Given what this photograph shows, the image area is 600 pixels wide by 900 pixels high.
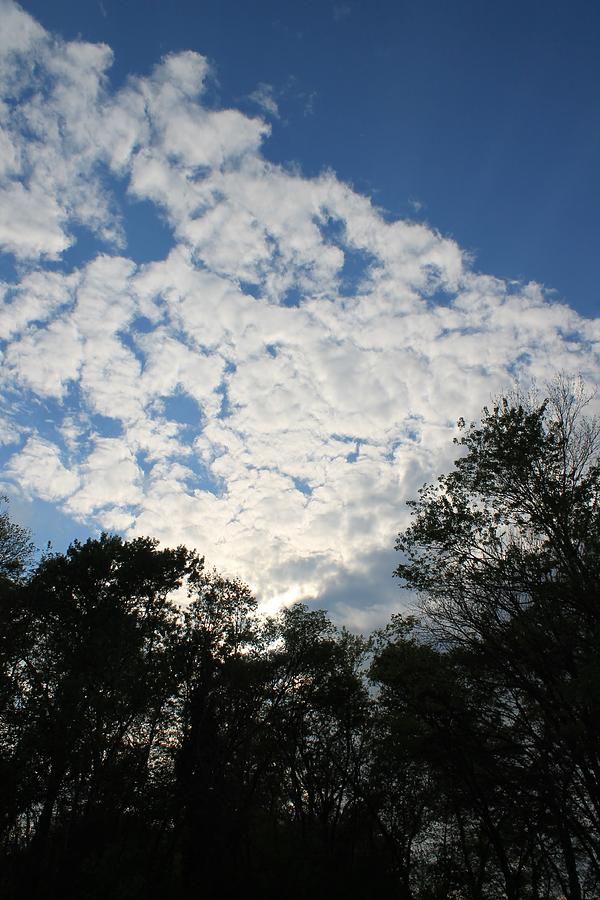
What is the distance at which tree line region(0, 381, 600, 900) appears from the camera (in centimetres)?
1392

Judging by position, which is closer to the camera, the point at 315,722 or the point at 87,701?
the point at 87,701

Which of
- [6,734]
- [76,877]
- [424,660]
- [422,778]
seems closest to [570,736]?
[424,660]

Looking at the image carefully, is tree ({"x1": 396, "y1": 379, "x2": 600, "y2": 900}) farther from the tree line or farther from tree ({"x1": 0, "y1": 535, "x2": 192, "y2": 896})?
tree ({"x1": 0, "y1": 535, "x2": 192, "y2": 896})

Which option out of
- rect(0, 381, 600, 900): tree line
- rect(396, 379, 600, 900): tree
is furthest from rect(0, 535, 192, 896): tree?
rect(396, 379, 600, 900): tree

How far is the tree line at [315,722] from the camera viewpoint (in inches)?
548

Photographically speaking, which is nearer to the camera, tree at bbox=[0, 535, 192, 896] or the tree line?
the tree line

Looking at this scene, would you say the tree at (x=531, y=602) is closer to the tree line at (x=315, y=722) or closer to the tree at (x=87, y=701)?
the tree line at (x=315, y=722)

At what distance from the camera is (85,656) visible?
20.8 meters

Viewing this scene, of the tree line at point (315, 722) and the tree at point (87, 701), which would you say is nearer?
the tree line at point (315, 722)

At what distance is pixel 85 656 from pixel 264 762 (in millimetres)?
11399

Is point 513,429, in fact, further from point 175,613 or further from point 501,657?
point 175,613

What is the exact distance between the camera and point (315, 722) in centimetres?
2806

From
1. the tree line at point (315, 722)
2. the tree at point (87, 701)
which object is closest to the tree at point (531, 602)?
the tree line at point (315, 722)

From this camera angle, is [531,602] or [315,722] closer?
[531,602]
